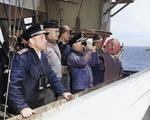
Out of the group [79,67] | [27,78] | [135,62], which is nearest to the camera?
[27,78]

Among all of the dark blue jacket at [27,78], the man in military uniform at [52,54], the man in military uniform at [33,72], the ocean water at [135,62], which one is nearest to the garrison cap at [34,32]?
the man in military uniform at [33,72]

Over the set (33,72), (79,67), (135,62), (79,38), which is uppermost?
(79,38)

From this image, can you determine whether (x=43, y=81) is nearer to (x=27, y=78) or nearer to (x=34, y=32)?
(x=27, y=78)

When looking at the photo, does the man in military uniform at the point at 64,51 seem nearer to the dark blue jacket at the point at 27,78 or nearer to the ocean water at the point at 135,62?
the dark blue jacket at the point at 27,78

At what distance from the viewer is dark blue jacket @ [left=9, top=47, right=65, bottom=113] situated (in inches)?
61.5

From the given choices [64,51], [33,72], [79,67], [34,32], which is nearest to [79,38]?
[64,51]

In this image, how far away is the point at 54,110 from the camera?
1333 mm

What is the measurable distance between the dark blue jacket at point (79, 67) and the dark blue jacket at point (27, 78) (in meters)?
0.79

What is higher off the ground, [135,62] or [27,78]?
[27,78]

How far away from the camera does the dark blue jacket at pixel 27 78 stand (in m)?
1.56

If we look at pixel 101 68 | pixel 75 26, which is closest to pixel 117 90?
pixel 101 68

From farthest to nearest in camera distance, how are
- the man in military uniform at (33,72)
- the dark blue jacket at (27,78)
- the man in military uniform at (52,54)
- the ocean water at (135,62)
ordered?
the ocean water at (135,62), the man in military uniform at (52,54), the man in military uniform at (33,72), the dark blue jacket at (27,78)

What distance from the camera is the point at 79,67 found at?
2797mm

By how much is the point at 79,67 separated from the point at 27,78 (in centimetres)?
112
